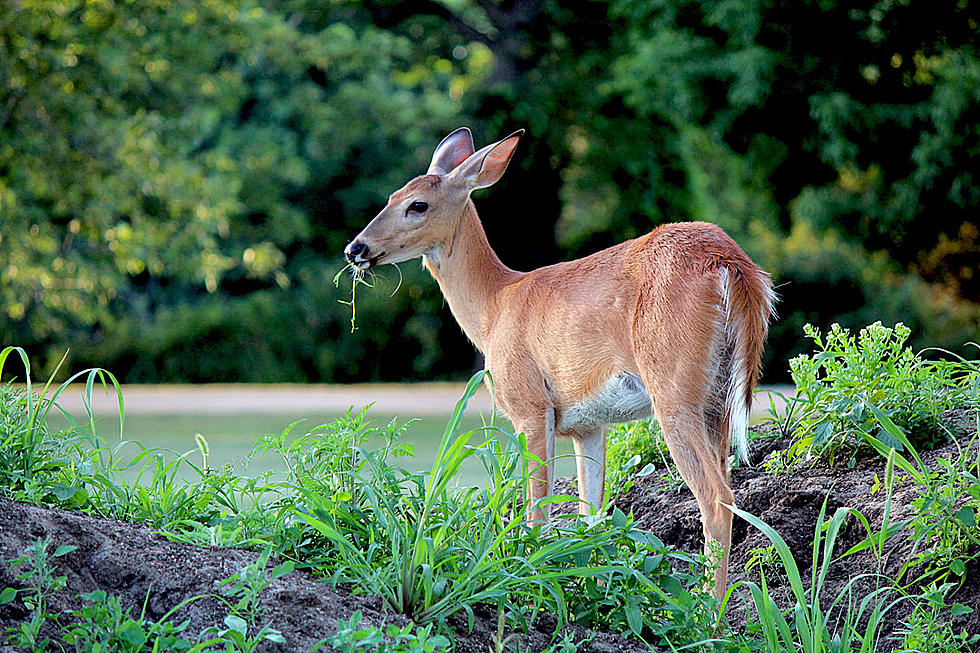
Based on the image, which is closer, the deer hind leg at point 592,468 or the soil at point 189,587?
the soil at point 189,587

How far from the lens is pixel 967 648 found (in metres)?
3.79

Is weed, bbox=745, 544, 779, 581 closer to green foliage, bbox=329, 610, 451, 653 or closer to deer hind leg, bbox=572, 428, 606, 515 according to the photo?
deer hind leg, bbox=572, 428, 606, 515

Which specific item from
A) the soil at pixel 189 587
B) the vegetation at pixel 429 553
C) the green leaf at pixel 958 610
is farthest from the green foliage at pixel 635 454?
the green leaf at pixel 958 610

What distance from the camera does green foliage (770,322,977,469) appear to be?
15.6ft

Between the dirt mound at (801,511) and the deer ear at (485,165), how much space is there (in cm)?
179

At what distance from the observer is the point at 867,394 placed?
474 centimetres

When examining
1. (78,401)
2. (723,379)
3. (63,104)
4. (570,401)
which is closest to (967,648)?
(723,379)

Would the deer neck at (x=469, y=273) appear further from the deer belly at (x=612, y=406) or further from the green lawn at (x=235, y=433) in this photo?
the green lawn at (x=235, y=433)

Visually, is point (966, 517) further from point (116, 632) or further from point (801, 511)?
point (116, 632)

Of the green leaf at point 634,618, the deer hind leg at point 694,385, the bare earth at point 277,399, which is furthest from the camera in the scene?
the bare earth at point 277,399

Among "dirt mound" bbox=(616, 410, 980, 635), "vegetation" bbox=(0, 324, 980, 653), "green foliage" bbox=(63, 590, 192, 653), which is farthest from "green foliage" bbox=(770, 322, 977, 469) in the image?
"green foliage" bbox=(63, 590, 192, 653)

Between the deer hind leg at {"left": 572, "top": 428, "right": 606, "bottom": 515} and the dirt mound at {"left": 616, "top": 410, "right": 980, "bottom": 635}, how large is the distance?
0.74ft

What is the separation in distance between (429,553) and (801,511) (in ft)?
7.05

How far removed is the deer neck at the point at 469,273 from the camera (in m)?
5.95
